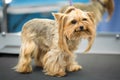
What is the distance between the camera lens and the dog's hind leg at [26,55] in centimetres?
202

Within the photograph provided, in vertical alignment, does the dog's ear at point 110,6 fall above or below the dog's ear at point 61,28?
above

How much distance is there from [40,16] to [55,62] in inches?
35.5

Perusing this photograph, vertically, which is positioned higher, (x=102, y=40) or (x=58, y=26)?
(x=58, y=26)

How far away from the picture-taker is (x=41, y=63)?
7.19 feet

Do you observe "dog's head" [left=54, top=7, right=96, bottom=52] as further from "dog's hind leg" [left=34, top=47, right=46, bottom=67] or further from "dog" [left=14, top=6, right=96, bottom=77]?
"dog's hind leg" [left=34, top=47, right=46, bottom=67]

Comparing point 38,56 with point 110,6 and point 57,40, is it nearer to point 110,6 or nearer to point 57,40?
point 57,40

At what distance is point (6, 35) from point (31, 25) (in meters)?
0.86

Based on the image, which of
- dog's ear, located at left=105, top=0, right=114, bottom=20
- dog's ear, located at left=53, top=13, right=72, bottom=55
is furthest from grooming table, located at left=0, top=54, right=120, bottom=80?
dog's ear, located at left=105, top=0, right=114, bottom=20

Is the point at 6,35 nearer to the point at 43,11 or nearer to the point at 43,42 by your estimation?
the point at 43,11

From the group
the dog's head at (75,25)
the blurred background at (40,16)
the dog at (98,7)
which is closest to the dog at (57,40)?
the dog's head at (75,25)

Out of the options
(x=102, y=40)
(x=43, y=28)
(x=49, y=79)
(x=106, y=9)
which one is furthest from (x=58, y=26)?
(x=102, y=40)

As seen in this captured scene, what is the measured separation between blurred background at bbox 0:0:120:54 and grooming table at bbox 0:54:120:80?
0.14 meters

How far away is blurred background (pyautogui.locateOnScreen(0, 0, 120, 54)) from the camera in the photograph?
8.96ft

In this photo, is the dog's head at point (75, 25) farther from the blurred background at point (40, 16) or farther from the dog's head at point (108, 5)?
the blurred background at point (40, 16)
